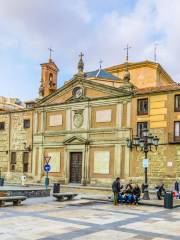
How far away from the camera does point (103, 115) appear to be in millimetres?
33875

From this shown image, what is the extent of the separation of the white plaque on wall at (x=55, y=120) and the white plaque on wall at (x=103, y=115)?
4.63 m

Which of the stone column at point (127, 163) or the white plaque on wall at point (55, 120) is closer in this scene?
the stone column at point (127, 163)

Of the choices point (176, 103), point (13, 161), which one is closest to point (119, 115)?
point (176, 103)

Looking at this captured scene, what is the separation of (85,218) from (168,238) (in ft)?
13.4

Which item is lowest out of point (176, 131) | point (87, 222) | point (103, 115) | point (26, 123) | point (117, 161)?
point (87, 222)

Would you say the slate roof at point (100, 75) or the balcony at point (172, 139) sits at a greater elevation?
the slate roof at point (100, 75)

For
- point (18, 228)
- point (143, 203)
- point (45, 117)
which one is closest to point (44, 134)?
point (45, 117)

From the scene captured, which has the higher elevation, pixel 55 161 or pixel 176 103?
pixel 176 103

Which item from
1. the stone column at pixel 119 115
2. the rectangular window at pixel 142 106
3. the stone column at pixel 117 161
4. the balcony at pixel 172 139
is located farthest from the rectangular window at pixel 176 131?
the stone column at pixel 117 161

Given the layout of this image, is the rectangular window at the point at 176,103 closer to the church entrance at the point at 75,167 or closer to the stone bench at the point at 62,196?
the church entrance at the point at 75,167

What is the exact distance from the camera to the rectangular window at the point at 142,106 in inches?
1223

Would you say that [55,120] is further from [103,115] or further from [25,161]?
[103,115]

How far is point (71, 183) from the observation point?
115 ft

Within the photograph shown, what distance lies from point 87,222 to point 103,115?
21.3 m
